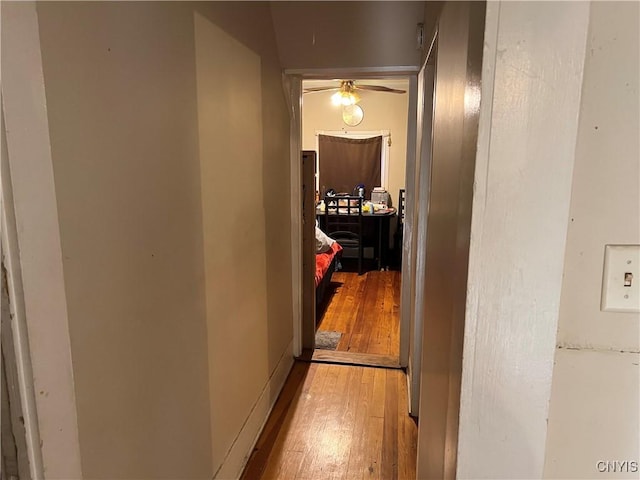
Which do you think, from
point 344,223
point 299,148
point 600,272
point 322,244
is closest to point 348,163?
point 344,223

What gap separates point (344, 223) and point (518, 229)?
4892 mm

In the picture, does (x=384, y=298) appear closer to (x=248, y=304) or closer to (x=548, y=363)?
(x=248, y=304)

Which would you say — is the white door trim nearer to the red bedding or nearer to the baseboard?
the baseboard

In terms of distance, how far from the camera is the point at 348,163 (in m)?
6.31

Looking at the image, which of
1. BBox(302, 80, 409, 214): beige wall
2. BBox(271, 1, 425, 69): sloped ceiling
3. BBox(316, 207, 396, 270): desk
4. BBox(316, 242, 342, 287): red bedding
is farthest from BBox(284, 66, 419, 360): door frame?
BBox(302, 80, 409, 214): beige wall

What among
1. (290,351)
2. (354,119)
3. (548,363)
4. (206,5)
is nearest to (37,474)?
(548,363)

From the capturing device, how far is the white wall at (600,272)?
66 centimetres

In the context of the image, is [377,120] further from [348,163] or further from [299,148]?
[299,148]

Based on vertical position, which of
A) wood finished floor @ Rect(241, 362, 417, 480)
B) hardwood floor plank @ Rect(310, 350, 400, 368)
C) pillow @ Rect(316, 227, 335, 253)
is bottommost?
wood finished floor @ Rect(241, 362, 417, 480)

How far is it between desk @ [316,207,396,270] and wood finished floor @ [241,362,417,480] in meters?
2.79

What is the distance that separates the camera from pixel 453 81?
3.52ft

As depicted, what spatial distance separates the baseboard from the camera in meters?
1.85

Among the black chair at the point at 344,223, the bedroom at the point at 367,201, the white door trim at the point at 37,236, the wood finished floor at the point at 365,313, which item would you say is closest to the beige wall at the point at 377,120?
the bedroom at the point at 367,201

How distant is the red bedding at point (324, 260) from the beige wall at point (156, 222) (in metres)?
1.84
